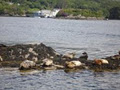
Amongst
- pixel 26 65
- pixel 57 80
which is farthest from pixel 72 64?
pixel 57 80

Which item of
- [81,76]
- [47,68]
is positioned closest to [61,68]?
[47,68]

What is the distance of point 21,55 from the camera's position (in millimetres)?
38469

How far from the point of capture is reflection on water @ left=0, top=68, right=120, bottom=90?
89.8 ft

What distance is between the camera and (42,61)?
119 ft

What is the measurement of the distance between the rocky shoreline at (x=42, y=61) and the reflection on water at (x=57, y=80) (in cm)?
134

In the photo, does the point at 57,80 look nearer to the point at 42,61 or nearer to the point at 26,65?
the point at 26,65

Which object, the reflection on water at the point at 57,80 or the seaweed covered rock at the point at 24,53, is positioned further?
the seaweed covered rock at the point at 24,53

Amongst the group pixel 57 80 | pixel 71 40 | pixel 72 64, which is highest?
pixel 71 40

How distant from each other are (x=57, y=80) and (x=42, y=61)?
6.80 meters

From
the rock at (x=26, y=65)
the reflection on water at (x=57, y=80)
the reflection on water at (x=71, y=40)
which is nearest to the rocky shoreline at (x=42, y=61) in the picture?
the rock at (x=26, y=65)

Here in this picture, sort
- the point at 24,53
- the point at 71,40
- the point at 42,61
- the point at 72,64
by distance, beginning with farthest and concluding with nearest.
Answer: the point at 71,40
the point at 24,53
the point at 42,61
the point at 72,64

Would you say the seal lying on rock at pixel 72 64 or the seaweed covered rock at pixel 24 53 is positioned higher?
the seaweed covered rock at pixel 24 53

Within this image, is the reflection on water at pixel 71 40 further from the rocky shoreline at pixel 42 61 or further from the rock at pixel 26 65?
the rock at pixel 26 65

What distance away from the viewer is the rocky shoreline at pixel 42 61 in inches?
1357
